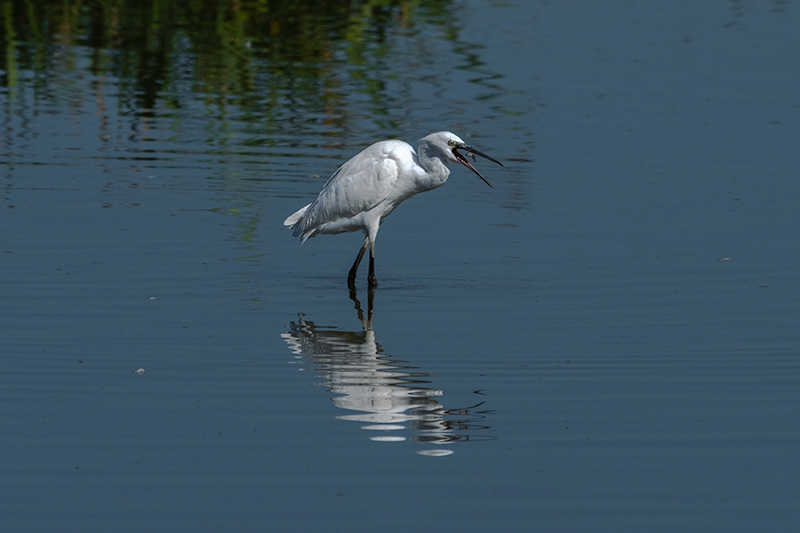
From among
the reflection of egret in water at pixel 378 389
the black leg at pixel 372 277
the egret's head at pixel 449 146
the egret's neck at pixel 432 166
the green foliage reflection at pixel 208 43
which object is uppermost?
the egret's head at pixel 449 146

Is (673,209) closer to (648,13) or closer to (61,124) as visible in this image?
(61,124)

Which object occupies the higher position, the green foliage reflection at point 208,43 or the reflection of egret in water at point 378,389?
the reflection of egret in water at point 378,389

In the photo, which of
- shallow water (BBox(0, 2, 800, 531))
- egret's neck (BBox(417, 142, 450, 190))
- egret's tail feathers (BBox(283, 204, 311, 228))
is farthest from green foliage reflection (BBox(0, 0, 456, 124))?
egret's neck (BBox(417, 142, 450, 190))

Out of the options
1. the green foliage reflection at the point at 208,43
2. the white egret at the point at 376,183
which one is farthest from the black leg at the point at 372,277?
the green foliage reflection at the point at 208,43

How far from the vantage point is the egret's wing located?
984 cm

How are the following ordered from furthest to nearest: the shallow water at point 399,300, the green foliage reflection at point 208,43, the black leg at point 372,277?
the green foliage reflection at point 208,43 < the black leg at point 372,277 < the shallow water at point 399,300

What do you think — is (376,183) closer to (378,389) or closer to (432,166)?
(432,166)

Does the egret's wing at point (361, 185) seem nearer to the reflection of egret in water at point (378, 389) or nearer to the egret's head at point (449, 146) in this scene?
the egret's head at point (449, 146)

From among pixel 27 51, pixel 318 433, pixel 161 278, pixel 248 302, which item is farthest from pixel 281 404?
pixel 27 51

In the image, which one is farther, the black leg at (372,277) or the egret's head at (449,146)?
A: the black leg at (372,277)

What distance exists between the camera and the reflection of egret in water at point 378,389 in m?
6.48

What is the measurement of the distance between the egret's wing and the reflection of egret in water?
1571 millimetres

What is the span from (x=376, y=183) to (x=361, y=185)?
0.12 meters

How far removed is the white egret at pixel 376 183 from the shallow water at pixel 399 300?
1.27ft
